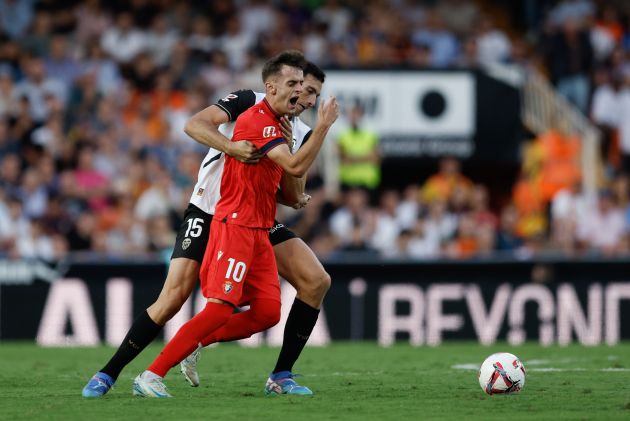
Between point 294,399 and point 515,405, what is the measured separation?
1.36 meters

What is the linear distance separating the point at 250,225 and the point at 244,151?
0.48m

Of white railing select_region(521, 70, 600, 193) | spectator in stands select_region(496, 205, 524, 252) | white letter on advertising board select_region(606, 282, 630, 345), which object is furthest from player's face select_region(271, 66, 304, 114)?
white railing select_region(521, 70, 600, 193)

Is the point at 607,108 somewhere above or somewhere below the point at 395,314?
above

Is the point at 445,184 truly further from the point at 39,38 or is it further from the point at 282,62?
the point at 282,62

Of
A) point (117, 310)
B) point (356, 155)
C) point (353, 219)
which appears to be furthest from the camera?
point (356, 155)

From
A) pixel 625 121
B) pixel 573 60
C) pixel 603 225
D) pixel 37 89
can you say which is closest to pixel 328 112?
pixel 603 225

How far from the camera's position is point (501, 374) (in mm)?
8125

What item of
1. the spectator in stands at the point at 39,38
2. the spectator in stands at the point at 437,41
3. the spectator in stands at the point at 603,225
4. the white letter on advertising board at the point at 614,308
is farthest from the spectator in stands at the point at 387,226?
the spectator in stands at the point at 39,38

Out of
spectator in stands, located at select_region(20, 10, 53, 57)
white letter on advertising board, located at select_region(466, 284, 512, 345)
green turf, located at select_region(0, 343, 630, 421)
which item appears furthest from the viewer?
spectator in stands, located at select_region(20, 10, 53, 57)

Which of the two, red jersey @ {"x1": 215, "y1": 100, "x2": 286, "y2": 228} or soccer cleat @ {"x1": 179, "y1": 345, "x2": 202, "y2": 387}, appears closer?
red jersey @ {"x1": 215, "y1": 100, "x2": 286, "y2": 228}

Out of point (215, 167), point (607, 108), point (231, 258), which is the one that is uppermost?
point (607, 108)

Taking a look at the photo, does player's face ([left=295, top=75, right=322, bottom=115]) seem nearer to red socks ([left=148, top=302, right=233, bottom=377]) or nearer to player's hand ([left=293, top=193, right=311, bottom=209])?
player's hand ([left=293, top=193, right=311, bottom=209])

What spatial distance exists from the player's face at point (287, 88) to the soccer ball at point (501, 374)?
202cm

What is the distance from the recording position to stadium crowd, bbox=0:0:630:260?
53.8 feet
